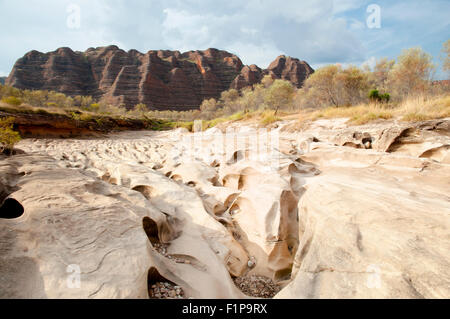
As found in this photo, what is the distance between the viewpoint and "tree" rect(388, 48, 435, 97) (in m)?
10.7

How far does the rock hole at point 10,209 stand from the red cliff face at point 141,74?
6315 centimetres

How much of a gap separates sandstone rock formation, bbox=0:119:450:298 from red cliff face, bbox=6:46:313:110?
207ft

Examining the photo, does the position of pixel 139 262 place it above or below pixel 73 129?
below

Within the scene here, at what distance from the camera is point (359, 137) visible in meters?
4.96

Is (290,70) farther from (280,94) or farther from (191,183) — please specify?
(191,183)

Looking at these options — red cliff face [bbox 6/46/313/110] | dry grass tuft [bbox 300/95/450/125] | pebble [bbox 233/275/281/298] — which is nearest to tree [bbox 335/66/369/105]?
dry grass tuft [bbox 300/95/450/125]

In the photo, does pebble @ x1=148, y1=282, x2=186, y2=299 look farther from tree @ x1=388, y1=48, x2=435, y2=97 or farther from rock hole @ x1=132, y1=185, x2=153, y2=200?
tree @ x1=388, y1=48, x2=435, y2=97

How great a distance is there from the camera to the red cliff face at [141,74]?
58.7 metres

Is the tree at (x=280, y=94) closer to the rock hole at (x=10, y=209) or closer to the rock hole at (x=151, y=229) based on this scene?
the rock hole at (x=151, y=229)

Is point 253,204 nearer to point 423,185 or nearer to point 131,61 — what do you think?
point 423,185

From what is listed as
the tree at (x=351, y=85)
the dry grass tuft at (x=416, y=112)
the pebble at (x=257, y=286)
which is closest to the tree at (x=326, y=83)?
the tree at (x=351, y=85)

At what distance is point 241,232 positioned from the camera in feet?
8.30
